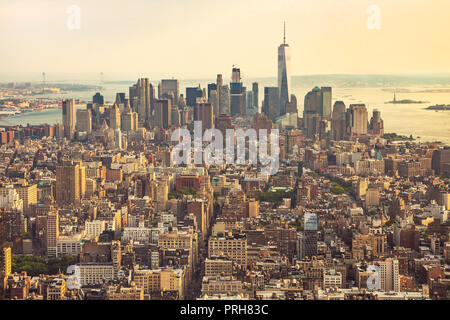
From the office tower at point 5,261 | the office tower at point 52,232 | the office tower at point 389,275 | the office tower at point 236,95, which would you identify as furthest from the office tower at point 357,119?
the office tower at point 5,261

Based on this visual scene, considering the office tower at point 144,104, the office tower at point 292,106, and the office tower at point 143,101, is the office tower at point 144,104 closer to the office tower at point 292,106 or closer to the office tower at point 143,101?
the office tower at point 143,101

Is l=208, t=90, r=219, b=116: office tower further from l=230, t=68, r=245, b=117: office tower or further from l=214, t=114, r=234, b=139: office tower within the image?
l=230, t=68, r=245, b=117: office tower

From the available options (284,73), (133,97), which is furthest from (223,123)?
(284,73)

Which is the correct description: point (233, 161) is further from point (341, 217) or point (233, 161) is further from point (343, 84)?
point (341, 217)

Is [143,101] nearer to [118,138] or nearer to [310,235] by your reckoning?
[118,138]

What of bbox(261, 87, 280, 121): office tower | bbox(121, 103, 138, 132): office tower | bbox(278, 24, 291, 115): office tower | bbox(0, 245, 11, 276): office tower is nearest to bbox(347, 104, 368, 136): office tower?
bbox(278, 24, 291, 115): office tower

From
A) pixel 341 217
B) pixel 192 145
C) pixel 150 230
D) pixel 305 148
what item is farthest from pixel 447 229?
pixel 192 145

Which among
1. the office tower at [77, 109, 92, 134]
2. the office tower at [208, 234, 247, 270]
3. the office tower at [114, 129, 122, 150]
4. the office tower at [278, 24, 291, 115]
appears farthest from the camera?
the office tower at [114, 129, 122, 150]
